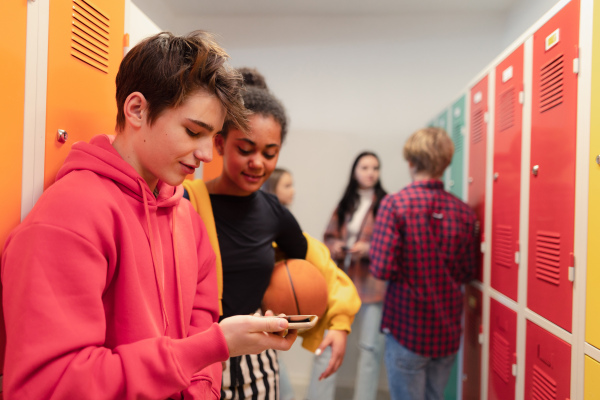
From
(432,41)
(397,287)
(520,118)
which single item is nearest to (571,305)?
(520,118)

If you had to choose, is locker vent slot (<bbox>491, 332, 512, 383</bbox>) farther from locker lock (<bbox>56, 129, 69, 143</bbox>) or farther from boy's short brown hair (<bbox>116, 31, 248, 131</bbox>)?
locker lock (<bbox>56, 129, 69, 143</bbox>)

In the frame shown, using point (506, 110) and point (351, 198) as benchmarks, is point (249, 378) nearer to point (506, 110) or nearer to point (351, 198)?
point (506, 110)

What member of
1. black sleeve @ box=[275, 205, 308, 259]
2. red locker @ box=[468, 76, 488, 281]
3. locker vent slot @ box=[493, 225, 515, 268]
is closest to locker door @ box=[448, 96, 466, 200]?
red locker @ box=[468, 76, 488, 281]

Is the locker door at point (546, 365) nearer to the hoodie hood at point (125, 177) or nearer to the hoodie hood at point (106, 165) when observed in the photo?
the hoodie hood at point (125, 177)

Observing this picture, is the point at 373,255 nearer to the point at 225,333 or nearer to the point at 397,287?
the point at 397,287

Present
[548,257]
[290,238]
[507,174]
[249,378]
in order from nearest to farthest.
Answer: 1. [249,378]
2. [290,238]
3. [548,257]
4. [507,174]

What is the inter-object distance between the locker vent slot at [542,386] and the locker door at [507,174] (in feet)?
1.21

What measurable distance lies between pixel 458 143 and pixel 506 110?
2.92 feet

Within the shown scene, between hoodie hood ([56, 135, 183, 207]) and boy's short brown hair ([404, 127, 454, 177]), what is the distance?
1.93 metres

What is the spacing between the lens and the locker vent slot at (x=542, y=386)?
1.73 meters

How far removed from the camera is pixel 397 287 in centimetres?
261

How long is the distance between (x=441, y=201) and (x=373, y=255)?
0.50 m

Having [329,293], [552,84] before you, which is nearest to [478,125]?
[552,84]

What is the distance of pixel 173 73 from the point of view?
950mm
